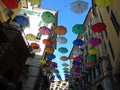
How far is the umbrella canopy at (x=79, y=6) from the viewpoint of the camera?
12473mm

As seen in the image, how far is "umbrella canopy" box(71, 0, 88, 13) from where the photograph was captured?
12.5m

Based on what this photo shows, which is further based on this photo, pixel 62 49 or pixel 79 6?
pixel 62 49

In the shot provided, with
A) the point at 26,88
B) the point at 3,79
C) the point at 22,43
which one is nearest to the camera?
the point at 3,79

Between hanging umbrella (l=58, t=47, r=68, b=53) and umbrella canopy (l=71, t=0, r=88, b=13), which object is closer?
umbrella canopy (l=71, t=0, r=88, b=13)

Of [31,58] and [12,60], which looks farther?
[31,58]

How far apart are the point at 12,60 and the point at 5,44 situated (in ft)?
7.38

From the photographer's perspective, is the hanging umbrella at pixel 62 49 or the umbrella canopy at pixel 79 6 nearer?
the umbrella canopy at pixel 79 6

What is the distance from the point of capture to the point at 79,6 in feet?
41.3

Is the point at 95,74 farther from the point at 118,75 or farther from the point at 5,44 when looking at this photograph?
the point at 5,44

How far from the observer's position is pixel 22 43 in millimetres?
16703

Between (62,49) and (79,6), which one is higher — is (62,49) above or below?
below

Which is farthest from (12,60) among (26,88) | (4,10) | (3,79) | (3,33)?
(26,88)

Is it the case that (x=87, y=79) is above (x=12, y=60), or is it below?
above

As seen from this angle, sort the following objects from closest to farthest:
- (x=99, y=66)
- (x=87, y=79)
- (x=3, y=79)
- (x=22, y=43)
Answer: (x=3, y=79)
(x=22, y=43)
(x=99, y=66)
(x=87, y=79)
